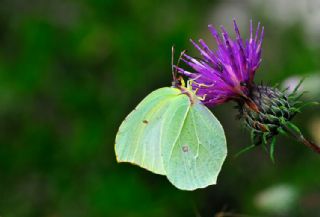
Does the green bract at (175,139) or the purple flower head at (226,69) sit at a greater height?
the purple flower head at (226,69)

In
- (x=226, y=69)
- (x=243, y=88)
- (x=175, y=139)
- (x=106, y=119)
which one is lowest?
(x=106, y=119)

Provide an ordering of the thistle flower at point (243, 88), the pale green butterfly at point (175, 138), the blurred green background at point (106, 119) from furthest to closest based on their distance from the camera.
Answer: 1. the blurred green background at point (106, 119)
2. the pale green butterfly at point (175, 138)
3. the thistle flower at point (243, 88)

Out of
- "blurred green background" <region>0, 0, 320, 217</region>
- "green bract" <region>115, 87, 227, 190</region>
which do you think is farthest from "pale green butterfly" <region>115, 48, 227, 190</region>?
"blurred green background" <region>0, 0, 320, 217</region>

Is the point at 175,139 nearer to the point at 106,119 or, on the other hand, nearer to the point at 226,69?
the point at 226,69

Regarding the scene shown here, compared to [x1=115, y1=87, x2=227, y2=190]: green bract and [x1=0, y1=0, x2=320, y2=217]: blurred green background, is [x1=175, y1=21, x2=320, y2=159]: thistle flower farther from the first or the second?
[x1=0, y1=0, x2=320, y2=217]: blurred green background

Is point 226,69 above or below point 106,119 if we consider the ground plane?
above

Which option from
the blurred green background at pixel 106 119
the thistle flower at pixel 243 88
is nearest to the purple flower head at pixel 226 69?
the thistle flower at pixel 243 88

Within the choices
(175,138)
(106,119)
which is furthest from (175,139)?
(106,119)

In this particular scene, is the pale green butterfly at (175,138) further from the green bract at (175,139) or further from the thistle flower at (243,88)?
the thistle flower at (243,88)
